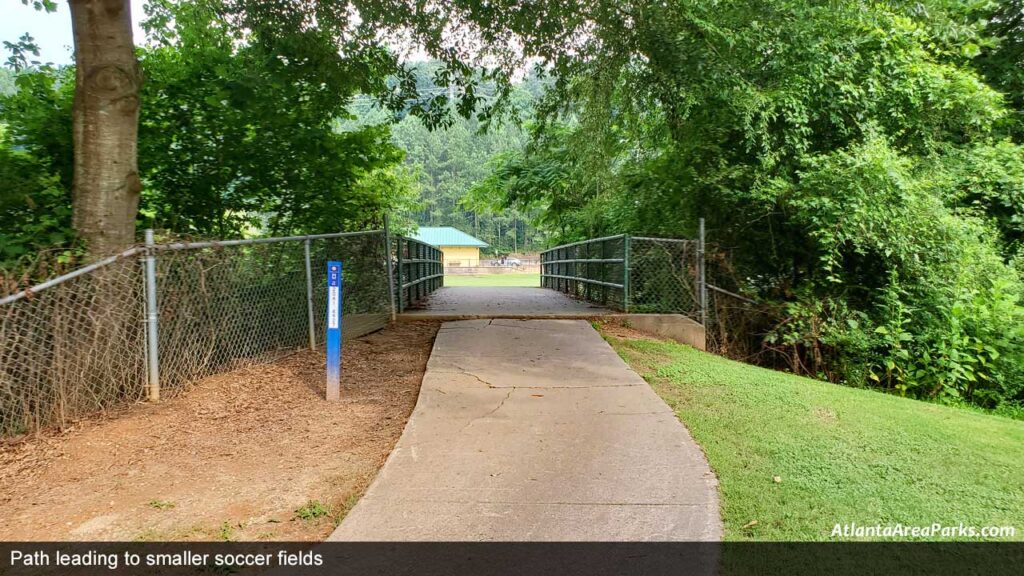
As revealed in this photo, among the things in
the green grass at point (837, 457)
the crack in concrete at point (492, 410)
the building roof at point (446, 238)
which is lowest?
the green grass at point (837, 457)

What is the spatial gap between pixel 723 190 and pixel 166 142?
775cm

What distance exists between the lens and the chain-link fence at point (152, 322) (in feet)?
13.9

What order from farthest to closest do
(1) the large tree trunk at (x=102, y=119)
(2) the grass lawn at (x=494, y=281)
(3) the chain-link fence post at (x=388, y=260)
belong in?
1. (2) the grass lawn at (x=494, y=281)
2. (3) the chain-link fence post at (x=388, y=260)
3. (1) the large tree trunk at (x=102, y=119)

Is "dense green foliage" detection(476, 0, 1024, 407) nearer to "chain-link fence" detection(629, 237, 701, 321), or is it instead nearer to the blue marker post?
"chain-link fence" detection(629, 237, 701, 321)

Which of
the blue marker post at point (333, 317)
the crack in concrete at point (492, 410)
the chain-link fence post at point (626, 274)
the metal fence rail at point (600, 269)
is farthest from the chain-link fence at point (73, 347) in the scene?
the metal fence rail at point (600, 269)

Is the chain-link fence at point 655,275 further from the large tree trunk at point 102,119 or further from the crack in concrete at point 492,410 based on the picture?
the large tree trunk at point 102,119

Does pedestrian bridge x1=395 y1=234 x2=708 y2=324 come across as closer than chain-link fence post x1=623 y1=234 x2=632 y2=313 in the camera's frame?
Yes

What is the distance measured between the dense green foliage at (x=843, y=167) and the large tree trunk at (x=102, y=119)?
5.83 metres

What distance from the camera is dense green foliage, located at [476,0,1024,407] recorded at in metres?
8.20

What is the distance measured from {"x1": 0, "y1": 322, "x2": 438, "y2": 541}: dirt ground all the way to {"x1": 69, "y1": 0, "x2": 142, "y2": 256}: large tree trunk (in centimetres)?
164

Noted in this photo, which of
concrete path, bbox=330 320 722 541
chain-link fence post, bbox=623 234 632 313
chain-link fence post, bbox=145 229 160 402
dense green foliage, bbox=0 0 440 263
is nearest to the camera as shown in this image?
concrete path, bbox=330 320 722 541

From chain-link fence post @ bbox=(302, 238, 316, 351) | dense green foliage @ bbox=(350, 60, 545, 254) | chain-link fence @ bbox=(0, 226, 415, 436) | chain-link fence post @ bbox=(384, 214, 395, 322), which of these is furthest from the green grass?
dense green foliage @ bbox=(350, 60, 545, 254)

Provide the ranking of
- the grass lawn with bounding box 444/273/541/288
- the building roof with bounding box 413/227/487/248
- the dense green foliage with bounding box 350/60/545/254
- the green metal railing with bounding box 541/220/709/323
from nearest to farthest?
1. the green metal railing with bounding box 541/220/709/323
2. the grass lawn with bounding box 444/273/541/288
3. the building roof with bounding box 413/227/487/248
4. the dense green foliage with bounding box 350/60/545/254

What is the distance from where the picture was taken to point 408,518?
10.6ft
